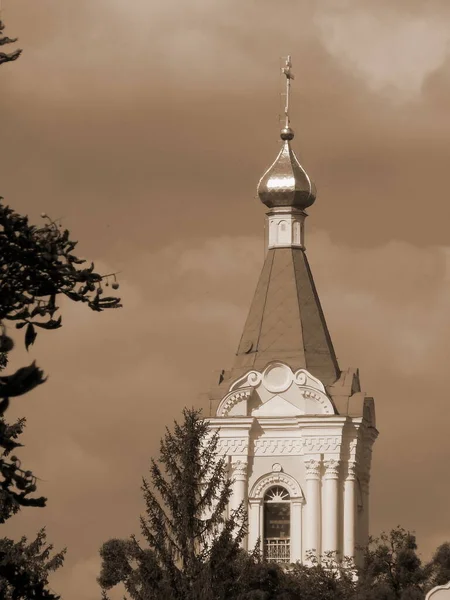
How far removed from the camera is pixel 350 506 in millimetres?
72188

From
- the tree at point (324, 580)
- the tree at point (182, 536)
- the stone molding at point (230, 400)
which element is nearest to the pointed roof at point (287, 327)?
the stone molding at point (230, 400)

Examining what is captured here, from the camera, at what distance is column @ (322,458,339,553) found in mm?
71000

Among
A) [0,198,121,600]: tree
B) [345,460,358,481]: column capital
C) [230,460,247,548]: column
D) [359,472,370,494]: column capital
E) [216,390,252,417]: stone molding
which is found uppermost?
[216,390,252,417]: stone molding

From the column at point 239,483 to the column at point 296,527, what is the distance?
Answer: 1454 millimetres

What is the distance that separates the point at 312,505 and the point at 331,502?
640 millimetres

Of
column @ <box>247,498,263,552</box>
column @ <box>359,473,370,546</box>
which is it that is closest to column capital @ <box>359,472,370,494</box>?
column @ <box>359,473,370,546</box>

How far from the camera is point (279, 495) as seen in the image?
72.2m

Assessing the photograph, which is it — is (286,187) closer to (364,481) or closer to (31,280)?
(364,481)

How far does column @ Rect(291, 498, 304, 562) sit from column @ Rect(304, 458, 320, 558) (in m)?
0.21

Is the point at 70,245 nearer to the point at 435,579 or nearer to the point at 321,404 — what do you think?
the point at 435,579

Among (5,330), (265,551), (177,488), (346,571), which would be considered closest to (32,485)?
(5,330)

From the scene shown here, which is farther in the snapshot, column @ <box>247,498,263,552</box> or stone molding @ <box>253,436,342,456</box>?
stone molding @ <box>253,436,342,456</box>

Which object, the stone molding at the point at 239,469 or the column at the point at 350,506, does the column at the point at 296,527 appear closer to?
the column at the point at 350,506

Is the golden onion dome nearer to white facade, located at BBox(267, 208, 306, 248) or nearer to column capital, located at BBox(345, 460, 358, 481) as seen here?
white facade, located at BBox(267, 208, 306, 248)
